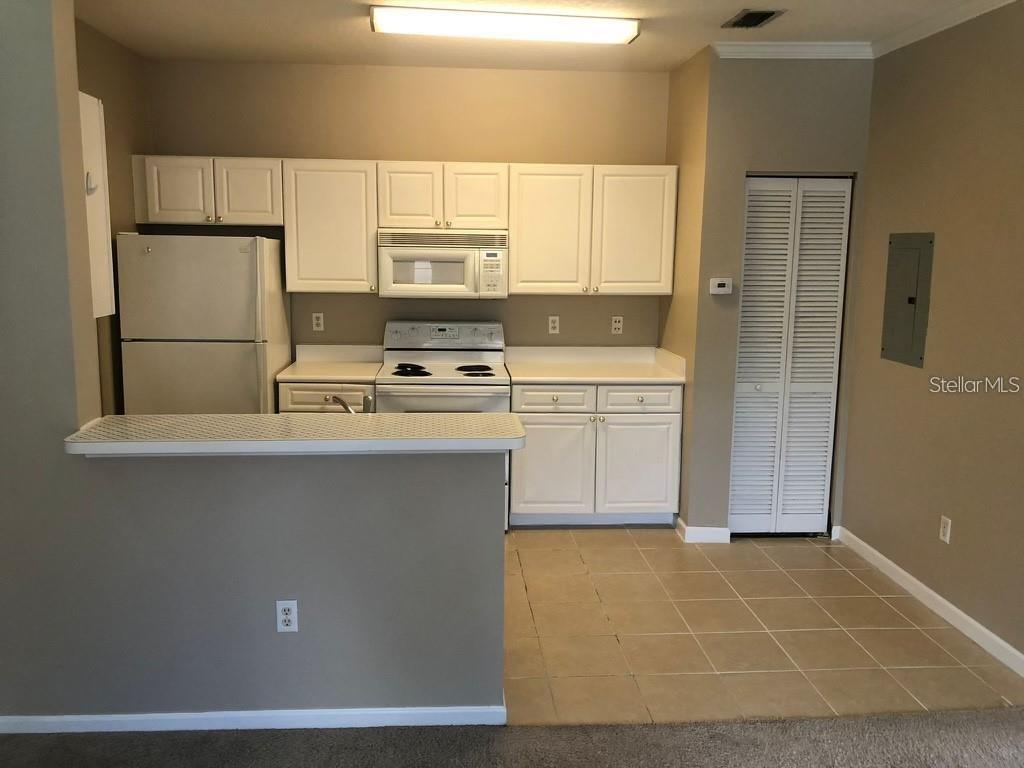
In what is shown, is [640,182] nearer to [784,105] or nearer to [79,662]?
[784,105]

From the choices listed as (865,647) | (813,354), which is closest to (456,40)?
(813,354)

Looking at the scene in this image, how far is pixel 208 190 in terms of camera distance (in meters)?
4.27

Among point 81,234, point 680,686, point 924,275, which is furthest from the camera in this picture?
point 924,275

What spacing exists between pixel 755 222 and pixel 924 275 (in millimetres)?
900

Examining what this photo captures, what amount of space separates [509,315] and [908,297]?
2184 mm

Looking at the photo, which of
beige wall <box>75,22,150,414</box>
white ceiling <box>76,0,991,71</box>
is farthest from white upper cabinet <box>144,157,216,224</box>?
white ceiling <box>76,0,991,71</box>

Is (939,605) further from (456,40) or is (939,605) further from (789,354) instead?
(456,40)

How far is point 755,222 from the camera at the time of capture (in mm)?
4137

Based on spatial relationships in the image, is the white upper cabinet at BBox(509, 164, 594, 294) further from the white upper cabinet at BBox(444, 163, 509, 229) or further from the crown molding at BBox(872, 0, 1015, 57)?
the crown molding at BBox(872, 0, 1015, 57)

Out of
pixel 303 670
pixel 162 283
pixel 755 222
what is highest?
pixel 755 222

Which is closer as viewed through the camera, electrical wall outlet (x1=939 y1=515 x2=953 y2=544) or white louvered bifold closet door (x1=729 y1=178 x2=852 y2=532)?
electrical wall outlet (x1=939 y1=515 x2=953 y2=544)

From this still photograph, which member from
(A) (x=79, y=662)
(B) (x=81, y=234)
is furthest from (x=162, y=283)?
(A) (x=79, y=662)

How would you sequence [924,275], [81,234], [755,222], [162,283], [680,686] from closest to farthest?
[81,234], [680,686], [924,275], [162,283], [755,222]

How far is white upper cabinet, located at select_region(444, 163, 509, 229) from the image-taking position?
4363 millimetres
